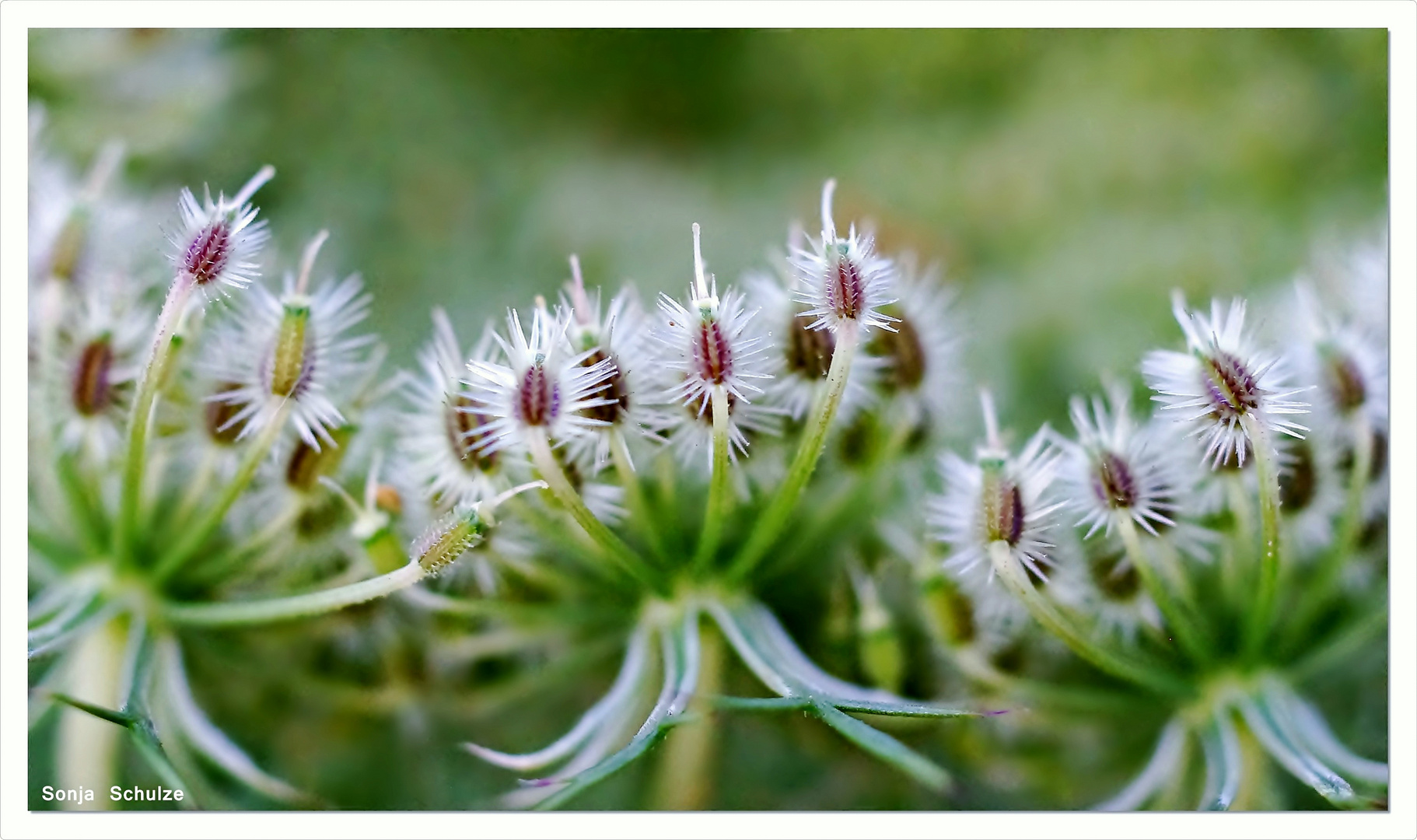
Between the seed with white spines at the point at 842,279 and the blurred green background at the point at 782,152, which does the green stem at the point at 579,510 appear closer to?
the seed with white spines at the point at 842,279

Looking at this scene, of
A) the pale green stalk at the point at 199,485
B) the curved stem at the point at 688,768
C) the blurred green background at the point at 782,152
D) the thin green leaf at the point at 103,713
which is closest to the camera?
the thin green leaf at the point at 103,713

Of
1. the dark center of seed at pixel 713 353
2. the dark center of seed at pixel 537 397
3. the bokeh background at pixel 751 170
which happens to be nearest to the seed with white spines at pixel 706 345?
the dark center of seed at pixel 713 353

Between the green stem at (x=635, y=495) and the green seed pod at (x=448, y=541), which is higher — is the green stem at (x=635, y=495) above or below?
above

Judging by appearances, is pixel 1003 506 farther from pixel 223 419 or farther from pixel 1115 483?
pixel 223 419

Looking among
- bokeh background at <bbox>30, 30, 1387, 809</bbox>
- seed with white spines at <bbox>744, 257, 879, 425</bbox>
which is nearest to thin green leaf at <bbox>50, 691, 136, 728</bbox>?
bokeh background at <bbox>30, 30, 1387, 809</bbox>

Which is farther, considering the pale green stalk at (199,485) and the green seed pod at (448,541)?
the pale green stalk at (199,485)

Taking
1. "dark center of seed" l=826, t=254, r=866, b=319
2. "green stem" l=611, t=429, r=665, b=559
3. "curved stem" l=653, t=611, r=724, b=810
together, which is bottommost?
"curved stem" l=653, t=611, r=724, b=810

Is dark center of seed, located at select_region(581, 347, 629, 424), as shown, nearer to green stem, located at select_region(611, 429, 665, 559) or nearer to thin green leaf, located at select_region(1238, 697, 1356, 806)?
green stem, located at select_region(611, 429, 665, 559)
